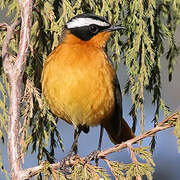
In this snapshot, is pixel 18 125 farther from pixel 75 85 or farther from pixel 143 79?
pixel 143 79

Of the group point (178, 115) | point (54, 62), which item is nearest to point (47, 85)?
point (54, 62)

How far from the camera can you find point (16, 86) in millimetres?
2688

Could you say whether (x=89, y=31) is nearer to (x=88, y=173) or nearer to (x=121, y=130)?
(x=121, y=130)

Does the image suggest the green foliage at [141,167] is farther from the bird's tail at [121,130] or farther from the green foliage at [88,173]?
the bird's tail at [121,130]

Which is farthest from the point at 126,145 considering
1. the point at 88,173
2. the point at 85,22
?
the point at 85,22

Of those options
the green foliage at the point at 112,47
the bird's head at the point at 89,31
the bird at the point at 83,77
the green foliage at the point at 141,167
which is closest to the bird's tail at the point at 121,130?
the bird at the point at 83,77

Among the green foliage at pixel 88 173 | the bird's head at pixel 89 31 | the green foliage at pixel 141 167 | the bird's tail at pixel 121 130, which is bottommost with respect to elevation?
the bird's tail at pixel 121 130

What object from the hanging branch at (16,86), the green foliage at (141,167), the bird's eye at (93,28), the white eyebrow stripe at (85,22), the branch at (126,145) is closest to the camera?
the branch at (126,145)

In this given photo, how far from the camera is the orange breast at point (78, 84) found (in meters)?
3.30

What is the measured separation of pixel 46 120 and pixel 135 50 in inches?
33.3

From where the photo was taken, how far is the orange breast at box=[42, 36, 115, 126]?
3.30m

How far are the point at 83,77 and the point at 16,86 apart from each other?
729mm

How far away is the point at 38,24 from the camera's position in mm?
3346

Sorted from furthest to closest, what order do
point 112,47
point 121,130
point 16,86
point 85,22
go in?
point 121,130 → point 85,22 → point 112,47 → point 16,86
